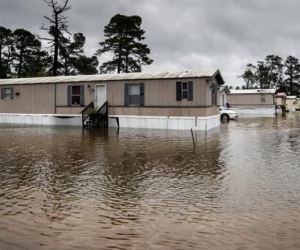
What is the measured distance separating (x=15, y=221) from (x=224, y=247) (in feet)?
9.71

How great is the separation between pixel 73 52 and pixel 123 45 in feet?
26.4

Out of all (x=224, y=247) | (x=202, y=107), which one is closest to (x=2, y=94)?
(x=202, y=107)

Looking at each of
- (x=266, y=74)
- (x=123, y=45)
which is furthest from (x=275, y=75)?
(x=123, y=45)

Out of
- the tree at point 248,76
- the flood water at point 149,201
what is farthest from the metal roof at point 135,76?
the tree at point 248,76

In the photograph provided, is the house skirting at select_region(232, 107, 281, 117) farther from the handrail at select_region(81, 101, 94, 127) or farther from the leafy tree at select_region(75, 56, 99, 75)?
the handrail at select_region(81, 101, 94, 127)

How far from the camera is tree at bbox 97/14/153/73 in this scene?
45.9 m

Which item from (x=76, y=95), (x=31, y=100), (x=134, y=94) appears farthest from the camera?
(x=31, y=100)

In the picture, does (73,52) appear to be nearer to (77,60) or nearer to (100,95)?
(77,60)

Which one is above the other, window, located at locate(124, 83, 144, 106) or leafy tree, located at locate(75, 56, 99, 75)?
leafy tree, located at locate(75, 56, 99, 75)

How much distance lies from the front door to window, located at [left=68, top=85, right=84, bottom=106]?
1114 millimetres

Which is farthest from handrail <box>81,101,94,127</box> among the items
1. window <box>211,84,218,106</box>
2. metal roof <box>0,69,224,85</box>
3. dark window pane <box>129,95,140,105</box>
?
window <box>211,84,218,106</box>

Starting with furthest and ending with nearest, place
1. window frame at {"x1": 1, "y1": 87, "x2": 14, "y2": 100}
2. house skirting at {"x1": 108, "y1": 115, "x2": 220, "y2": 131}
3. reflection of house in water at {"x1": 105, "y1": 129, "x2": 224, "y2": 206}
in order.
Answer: window frame at {"x1": 1, "y1": 87, "x2": 14, "y2": 100} < house skirting at {"x1": 108, "y1": 115, "x2": 220, "y2": 131} < reflection of house in water at {"x1": 105, "y1": 129, "x2": 224, "y2": 206}

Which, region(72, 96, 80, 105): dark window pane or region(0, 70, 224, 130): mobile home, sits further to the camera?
region(72, 96, 80, 105): dark window pane

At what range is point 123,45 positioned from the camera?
45969 mm
